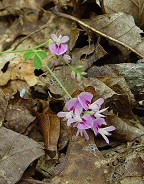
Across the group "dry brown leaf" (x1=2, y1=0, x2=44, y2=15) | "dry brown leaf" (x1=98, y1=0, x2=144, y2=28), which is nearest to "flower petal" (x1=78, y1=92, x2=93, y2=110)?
"dry brown leaf" (x1=98, y1=0, x2=144, y2=28)

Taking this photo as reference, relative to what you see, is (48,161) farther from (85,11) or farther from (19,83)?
(85,11)

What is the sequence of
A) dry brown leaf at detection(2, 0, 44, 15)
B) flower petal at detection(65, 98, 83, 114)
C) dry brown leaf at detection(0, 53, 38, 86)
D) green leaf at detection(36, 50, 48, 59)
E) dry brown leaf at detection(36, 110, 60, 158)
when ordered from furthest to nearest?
dry brown leaf at detection(2, 0, 44, 15)
dry brown leaf at detection(0, 53, 38, 86)
green leaf at detection(36, 50, 48, 59)
dry brown leaf at detection(36, 110, 60, 158)
flower petal at detection(65, 98, 83, 114)

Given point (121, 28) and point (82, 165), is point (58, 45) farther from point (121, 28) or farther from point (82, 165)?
point (82, 165)

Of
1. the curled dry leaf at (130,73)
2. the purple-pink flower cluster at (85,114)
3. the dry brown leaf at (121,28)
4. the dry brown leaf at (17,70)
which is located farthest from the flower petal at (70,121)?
the dry brown leaf at (121,28)

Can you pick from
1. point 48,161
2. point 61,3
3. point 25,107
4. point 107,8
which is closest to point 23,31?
point 61,3

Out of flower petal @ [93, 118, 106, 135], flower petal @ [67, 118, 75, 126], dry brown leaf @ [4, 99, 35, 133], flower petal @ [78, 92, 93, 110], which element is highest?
flower petal @ [78, 92, 93, 110]

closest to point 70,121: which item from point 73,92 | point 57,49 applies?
point 73,92

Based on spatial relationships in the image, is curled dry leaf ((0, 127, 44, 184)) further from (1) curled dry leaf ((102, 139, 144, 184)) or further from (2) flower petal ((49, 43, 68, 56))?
(2) flower petal ((49, 43, 68, 56))
